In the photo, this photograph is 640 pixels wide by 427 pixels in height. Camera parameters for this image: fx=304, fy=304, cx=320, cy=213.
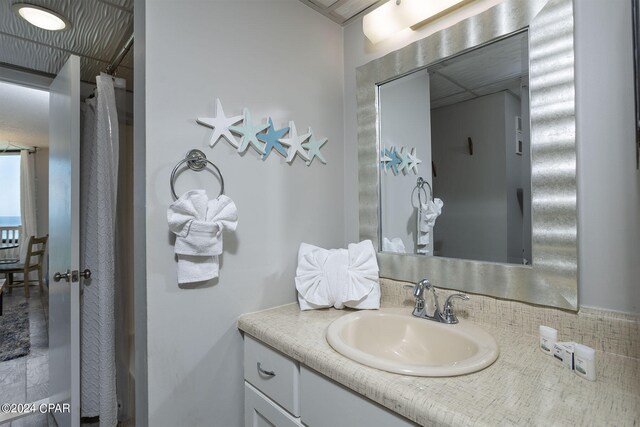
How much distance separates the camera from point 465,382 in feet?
2.19

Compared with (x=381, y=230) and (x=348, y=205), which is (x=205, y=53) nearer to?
(x=348, y=205)

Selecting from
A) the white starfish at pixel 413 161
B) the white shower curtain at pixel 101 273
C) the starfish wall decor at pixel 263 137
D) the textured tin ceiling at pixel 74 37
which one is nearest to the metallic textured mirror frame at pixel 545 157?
the white starfish at pixel 413 161

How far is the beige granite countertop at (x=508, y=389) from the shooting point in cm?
56

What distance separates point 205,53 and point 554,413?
1.38m

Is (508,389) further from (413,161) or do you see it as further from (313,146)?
(313,146)

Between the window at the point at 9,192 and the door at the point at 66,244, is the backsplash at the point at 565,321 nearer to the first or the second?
the door at the point at 66,244

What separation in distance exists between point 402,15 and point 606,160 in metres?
0.86

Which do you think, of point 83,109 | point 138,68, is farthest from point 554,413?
point 83,109

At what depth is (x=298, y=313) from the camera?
117 cm

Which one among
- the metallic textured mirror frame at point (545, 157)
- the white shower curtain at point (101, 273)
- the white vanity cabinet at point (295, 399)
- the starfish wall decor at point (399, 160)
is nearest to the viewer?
the white vanity cabinet at point (295, 399)

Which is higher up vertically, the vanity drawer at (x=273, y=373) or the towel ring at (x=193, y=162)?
the towel ring at (x=193, y=162)

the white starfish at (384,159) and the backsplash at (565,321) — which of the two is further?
the white starfish at (384,159)

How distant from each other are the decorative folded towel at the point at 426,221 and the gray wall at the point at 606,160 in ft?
1.46

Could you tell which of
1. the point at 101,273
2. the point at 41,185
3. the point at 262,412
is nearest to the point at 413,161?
the point at 262,412
